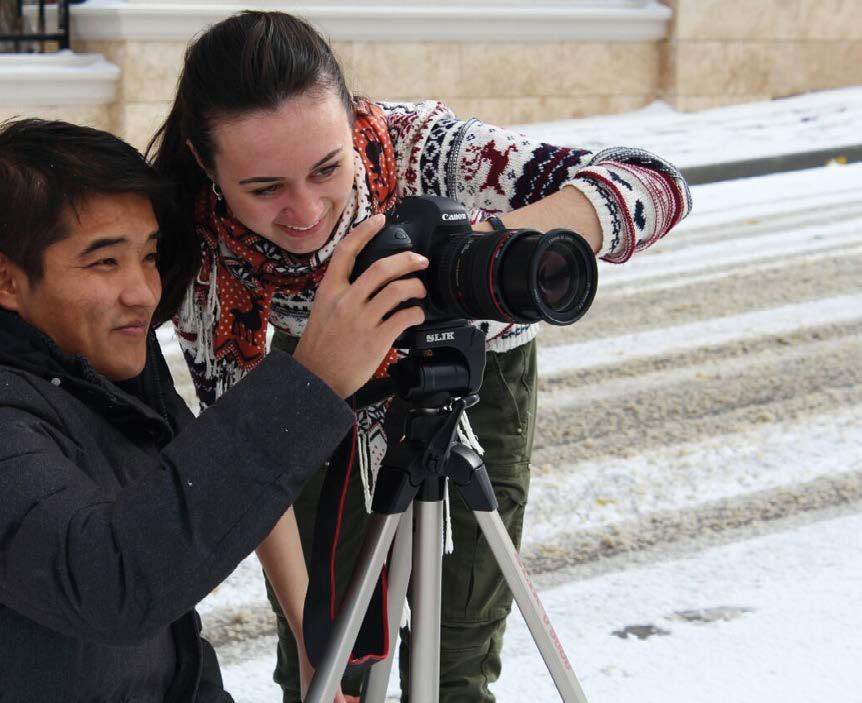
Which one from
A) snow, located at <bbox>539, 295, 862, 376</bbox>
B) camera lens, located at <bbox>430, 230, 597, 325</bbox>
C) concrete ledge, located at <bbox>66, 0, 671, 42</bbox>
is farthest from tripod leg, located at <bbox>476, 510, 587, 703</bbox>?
concrete ledge, located at <bbox>66, 0, 671, 42</bbox>

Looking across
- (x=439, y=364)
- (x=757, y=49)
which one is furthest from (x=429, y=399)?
(x=757, y=49)

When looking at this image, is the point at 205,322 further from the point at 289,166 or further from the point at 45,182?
the point at 45,182

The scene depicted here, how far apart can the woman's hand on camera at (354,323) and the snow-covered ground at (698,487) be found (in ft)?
4.95

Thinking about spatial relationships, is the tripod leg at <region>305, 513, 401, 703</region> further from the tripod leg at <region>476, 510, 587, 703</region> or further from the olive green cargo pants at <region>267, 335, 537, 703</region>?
the olive green cargo pants at <region>267, 335, 537, 703</region>

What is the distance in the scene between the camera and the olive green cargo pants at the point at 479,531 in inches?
90.5

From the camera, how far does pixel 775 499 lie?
12.4 ft

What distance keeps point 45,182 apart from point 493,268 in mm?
583

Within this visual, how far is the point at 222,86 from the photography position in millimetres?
1934

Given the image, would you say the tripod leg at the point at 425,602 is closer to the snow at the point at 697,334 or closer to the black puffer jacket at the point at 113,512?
the black puffer jacket at the point at 113,512

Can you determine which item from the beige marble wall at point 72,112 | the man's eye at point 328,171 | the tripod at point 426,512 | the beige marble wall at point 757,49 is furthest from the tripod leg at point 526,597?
the beige marble wall at point 757,49

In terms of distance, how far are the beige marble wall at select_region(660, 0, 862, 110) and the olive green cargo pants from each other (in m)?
10.2

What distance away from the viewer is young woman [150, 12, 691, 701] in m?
1.93

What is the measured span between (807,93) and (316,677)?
484 inches

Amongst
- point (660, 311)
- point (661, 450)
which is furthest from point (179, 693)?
point (660, 311)
